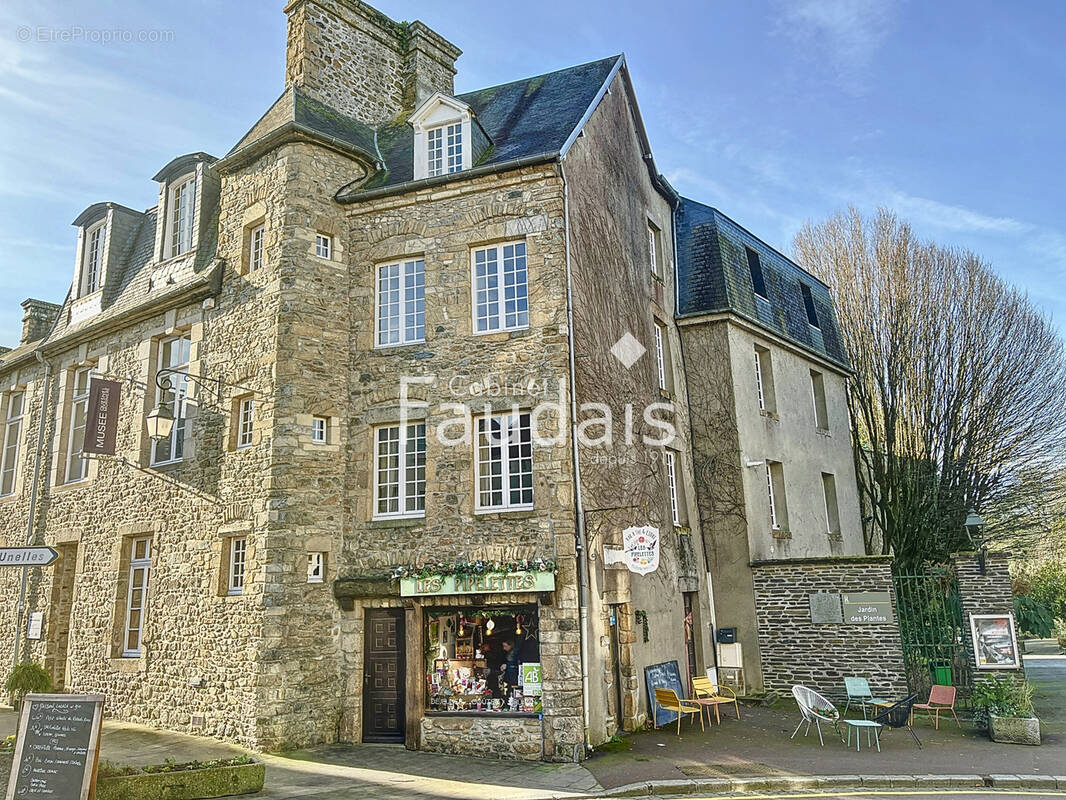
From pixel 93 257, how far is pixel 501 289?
452 inches

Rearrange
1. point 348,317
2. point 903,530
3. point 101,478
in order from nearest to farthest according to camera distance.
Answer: point 348,317
point 101,478
point 903,530

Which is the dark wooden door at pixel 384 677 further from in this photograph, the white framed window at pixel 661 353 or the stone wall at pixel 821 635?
the stone wall at pixel 821 635

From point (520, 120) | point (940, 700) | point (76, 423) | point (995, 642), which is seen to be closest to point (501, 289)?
point (520, 120)

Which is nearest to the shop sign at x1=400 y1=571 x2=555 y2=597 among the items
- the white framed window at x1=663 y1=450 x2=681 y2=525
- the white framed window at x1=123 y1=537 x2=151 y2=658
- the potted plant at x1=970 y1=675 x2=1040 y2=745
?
the white framed window at x1=663 y1=450 x2=681 y2=525

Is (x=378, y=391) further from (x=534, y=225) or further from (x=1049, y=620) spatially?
(x=1049, y=620)

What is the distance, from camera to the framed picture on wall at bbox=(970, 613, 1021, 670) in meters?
13.1

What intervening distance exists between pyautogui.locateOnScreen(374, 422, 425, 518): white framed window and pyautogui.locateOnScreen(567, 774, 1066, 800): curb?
5.35 m

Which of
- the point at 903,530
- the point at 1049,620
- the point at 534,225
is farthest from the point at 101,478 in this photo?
the point at 1049,620

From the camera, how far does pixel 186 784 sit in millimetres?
8492

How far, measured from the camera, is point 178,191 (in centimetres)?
1622

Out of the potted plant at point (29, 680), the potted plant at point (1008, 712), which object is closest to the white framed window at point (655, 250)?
the potted plant at point (1008, 712)

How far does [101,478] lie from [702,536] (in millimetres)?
12269

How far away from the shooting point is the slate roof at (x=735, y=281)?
17.8m

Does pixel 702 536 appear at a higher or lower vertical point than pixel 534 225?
lower
